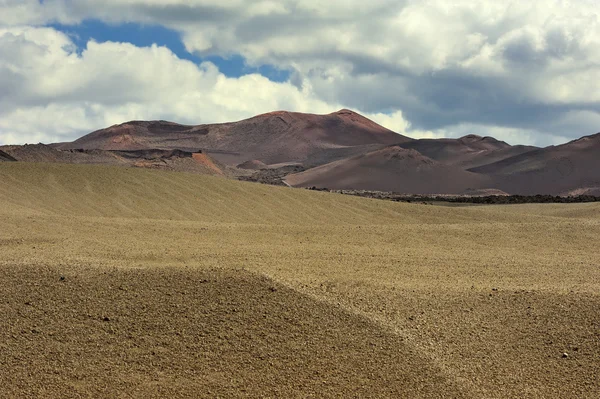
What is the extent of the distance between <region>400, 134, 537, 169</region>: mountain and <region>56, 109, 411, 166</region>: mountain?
1176 cm

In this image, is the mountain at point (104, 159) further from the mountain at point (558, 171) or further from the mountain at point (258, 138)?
the mountain at point (258, 138)

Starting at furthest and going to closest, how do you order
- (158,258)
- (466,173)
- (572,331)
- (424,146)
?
1. (424,146)
2. (466,173)
3. (158,258)
4. (572,331)

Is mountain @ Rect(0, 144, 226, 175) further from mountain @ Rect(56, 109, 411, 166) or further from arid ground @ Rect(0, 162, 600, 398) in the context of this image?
mountain @ Rect(56, 109, 411, 166)

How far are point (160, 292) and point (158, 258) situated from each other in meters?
4.09

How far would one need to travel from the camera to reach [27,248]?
48.4ft

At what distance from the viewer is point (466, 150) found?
155m

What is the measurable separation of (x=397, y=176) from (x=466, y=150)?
63783mm

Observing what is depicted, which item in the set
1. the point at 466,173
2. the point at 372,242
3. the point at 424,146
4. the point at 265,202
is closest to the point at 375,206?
the point at 265,202

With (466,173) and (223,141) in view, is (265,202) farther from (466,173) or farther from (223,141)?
(223,141)

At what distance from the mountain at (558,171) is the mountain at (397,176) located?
16.0ft

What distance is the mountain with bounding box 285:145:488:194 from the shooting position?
91562 mm

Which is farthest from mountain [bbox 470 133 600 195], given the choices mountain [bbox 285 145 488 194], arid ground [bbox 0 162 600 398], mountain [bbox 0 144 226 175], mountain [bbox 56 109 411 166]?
arid ground [bbox 0 162 600 398]

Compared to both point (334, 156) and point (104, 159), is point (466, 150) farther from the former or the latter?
point (104, 159)

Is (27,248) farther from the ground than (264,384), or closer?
farther from the ground
